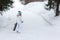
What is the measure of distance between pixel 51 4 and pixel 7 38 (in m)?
11.4

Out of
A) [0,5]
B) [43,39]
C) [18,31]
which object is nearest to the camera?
[43,39]

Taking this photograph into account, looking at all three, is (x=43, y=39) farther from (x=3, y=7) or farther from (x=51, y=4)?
(x=51, y=4)

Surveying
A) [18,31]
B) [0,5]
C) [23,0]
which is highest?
[0,5]

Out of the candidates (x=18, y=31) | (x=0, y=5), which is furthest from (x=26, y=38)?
(x=0, y=5)

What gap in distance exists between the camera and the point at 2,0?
56.4 ft

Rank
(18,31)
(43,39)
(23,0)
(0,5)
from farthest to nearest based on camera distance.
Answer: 1. (23,0)
2. (0,5)
3. (18,31)
4. (43,39)

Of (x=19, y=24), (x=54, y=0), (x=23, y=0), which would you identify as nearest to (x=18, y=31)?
(x=19, y=24)

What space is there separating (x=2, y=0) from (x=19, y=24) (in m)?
3.32

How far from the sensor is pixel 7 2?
57.9 ft

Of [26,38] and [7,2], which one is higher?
[7,2]

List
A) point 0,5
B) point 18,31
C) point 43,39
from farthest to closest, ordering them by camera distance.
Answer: point 0,5, point 18,31, point 43,39

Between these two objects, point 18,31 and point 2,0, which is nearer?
point 18,31

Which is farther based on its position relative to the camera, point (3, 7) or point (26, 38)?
point (3, 7)

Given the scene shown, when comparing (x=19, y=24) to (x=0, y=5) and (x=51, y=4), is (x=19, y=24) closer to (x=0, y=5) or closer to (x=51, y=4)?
(x=0, y=5)
